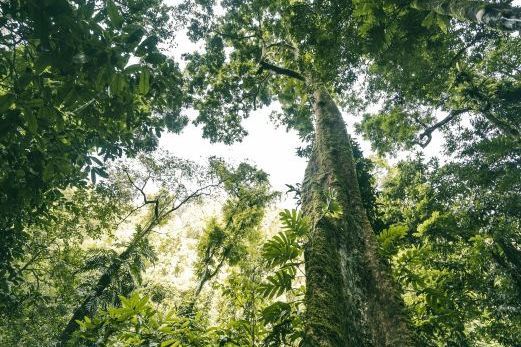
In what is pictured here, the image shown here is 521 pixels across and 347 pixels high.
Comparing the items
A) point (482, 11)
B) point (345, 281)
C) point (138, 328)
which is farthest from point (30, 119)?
point (482, 11)

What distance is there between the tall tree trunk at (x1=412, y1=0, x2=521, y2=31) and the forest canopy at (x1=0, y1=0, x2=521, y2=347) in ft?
0.06

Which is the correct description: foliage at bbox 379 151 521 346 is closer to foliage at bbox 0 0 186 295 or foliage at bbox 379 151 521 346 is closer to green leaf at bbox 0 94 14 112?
foliage at bbox 0 0 186 295

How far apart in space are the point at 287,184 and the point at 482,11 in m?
3.70

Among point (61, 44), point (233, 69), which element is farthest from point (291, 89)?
point (61, 44)

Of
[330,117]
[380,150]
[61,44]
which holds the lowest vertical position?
[61,44]

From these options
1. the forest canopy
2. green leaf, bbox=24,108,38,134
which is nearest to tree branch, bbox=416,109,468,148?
the forest canopy

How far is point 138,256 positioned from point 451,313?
11.1 meters

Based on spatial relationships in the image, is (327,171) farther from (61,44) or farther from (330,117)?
(61,44)

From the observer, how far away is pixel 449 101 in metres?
11.2

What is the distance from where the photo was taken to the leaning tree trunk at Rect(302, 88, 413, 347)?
234 centimetres

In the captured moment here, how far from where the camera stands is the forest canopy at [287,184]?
2.23 metres

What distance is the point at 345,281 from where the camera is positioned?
2.77 meters

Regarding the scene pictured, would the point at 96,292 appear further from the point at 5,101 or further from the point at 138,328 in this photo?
the point at 5,101

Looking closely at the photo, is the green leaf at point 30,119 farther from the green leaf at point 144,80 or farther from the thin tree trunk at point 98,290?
the thin tree trunk at point 98,290
